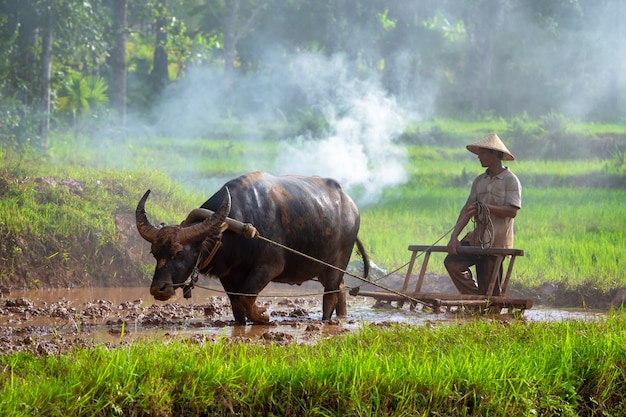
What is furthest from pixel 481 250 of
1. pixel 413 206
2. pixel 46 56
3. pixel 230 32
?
pixel 230 32

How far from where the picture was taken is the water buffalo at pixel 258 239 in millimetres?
6918

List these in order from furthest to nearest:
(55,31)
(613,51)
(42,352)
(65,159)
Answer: (613,51) → (55,31) → (65,159) → (42,352)

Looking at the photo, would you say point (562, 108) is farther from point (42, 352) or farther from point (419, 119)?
point (42, 352)

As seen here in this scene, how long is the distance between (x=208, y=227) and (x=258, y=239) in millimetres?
634

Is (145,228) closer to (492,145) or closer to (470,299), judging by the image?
(470,299)

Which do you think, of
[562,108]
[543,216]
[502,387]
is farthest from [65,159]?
[562,108]

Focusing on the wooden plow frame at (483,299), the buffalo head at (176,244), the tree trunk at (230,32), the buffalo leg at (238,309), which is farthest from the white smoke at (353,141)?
the buffalo head at (176,244)

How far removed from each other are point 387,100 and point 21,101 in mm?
10776

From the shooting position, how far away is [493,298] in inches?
306

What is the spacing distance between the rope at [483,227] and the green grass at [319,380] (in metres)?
2.58

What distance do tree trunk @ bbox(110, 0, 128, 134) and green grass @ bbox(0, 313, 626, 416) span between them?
13689mm

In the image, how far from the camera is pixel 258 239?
24.5ft

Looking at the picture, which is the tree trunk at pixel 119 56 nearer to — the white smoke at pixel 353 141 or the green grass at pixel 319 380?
the white smoke at pixel 353 141

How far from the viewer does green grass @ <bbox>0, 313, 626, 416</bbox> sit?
436 cm
